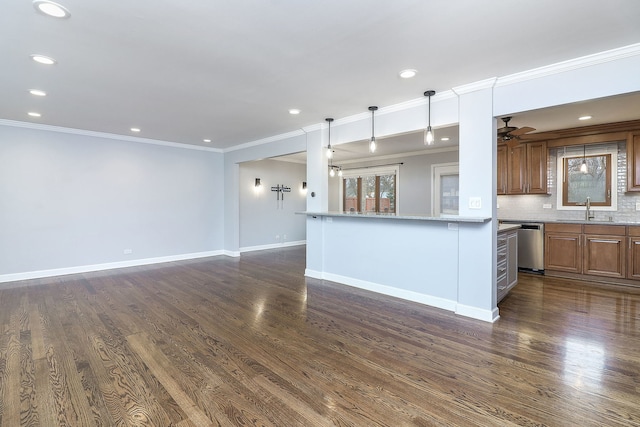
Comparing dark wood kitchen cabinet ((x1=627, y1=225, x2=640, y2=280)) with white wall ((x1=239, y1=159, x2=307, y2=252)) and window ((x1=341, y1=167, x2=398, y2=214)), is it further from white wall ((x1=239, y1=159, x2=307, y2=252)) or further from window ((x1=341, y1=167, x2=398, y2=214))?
white wall ((x1=239, y1=159, x2=307, y2=252))

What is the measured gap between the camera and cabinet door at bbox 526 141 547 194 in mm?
5430

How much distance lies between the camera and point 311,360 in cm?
249

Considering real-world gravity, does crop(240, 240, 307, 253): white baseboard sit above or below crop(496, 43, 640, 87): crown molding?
below

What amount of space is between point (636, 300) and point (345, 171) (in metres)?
6.43

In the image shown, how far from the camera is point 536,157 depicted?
18.0 feet

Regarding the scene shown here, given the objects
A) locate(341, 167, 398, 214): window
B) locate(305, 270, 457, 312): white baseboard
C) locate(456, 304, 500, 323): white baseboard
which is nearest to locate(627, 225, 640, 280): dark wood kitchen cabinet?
locate(456, 304, 500, 323): white baseboard

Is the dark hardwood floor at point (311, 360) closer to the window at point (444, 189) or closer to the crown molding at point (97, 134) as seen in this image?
the crown molding at point (97, 134)

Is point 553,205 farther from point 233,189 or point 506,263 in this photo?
point 233,189

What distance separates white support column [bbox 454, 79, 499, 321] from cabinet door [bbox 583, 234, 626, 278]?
2.66 m

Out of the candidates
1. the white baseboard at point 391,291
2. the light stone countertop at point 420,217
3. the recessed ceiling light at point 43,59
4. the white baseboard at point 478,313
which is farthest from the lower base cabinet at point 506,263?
the recessed ceiling light at point 43,59

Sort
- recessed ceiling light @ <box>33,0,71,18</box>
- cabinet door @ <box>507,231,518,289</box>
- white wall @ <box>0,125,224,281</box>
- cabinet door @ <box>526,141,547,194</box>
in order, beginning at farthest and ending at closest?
1. cabinet door @ <box>526,141,547,194</box>
2. white wall @ <box>0,125,224,281</box>
3. cabinet door @ <box>507,231,518,289</box>
4. recessed ceiling light @ <box>33,0,71,18</box>

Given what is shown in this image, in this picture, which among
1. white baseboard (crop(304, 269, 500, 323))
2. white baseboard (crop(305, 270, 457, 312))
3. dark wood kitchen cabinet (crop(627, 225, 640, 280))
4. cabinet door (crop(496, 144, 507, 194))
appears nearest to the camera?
white baseboard (crop(304, 269, 500, 323))

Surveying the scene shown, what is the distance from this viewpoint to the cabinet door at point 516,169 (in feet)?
18.4

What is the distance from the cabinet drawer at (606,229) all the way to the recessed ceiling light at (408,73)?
12.9 feet
